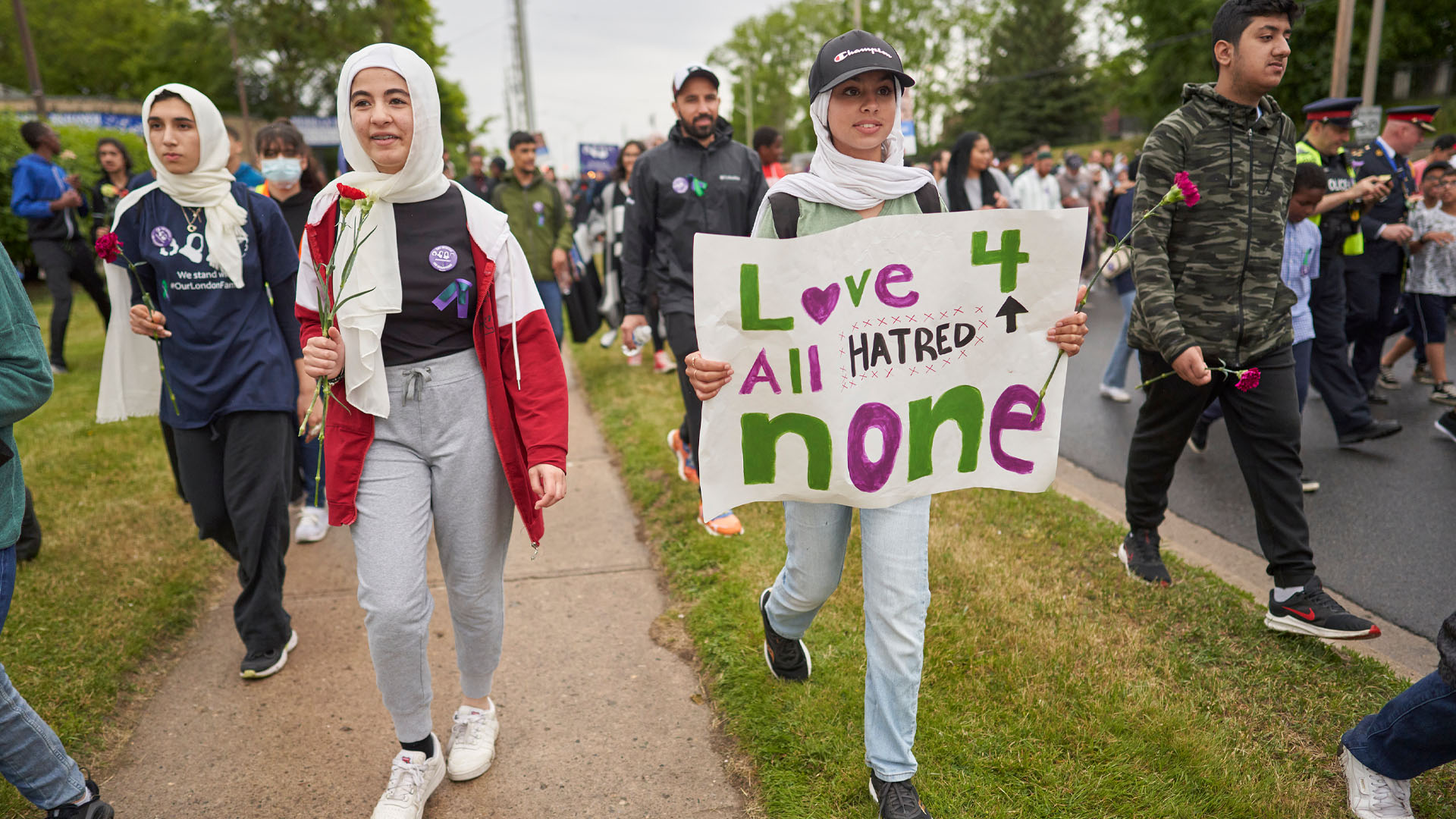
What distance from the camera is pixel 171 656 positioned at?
155 inches

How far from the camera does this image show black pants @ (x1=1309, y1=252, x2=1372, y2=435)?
5977 millimetres

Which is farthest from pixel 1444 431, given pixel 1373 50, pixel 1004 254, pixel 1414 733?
pixel 1373 50

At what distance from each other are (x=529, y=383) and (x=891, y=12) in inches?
2705

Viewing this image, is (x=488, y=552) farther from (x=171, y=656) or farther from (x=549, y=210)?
(x=549, y=210)

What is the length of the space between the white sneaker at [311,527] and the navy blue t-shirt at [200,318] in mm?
1687

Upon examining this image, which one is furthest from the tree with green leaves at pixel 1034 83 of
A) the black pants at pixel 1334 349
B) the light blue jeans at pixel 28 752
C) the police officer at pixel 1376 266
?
the light blue jeans at pixel 28 752

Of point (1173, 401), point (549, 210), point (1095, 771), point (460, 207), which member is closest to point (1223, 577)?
point (1173, 401)

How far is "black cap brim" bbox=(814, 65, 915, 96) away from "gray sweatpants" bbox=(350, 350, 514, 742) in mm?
1230

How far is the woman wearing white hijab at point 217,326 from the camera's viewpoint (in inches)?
136

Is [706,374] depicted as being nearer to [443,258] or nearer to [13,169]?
[443,258]

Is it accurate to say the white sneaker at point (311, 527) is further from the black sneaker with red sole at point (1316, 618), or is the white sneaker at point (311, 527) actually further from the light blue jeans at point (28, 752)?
the black sneaker with red sole at point (1316, 618)

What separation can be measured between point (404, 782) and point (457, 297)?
1.39m

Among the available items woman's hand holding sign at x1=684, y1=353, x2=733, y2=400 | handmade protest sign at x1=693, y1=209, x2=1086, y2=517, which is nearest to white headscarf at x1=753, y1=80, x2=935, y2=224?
handmade protest sign at x1=693, y1=209, x2=1086, y2=517

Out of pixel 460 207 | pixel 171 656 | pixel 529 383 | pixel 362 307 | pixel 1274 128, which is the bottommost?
pixel 171 656
